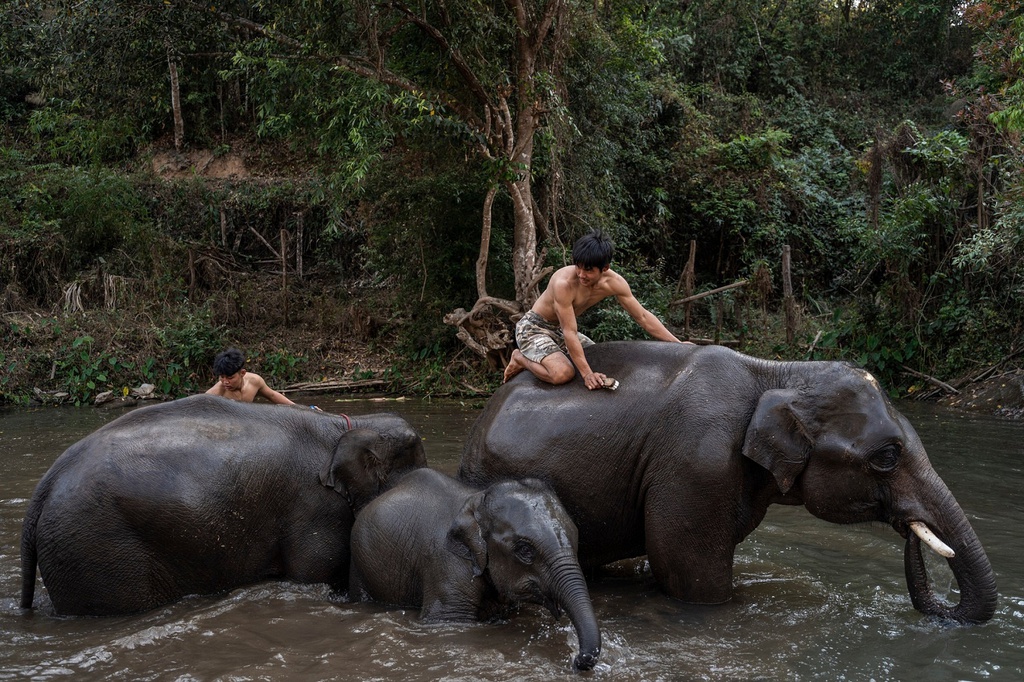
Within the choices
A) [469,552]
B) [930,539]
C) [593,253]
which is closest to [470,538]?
[469,552]

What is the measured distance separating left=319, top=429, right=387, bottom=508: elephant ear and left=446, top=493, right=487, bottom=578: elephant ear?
85 cm

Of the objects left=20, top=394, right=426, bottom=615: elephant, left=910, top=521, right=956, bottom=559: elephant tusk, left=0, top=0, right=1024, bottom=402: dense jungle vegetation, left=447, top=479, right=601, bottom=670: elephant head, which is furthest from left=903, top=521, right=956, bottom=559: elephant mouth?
left=0, top=0, right=1024, bottom=402: dense jungle vegetation

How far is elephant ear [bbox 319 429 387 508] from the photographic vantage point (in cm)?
628

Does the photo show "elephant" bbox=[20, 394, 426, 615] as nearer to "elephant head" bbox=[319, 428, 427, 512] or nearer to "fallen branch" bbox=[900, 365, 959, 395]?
"elephant head" bbox=[319, 428, 427, 512]

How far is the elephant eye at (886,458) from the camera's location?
5.58m

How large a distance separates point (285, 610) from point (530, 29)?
11078 millimetres

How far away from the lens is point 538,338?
6570 mm

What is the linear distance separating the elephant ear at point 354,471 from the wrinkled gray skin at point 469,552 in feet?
0.59

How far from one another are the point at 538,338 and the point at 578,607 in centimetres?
213

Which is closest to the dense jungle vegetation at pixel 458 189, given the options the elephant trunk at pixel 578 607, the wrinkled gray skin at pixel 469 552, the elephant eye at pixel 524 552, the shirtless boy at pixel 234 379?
the shirtless boy at pixel 234 379

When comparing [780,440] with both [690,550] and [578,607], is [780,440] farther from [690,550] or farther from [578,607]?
[578,607]

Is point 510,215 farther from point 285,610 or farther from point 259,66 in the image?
point 285,610

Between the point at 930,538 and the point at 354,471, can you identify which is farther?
the point at 354,471

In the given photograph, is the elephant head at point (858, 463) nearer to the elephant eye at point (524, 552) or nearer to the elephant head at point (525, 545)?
the elephant head at point (525, 545)
